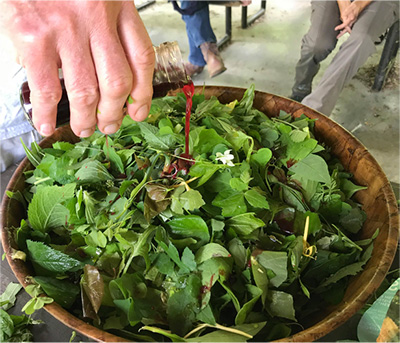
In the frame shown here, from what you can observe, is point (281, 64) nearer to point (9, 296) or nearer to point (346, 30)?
point (346, 30)

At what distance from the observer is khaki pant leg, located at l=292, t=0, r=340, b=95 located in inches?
58.9

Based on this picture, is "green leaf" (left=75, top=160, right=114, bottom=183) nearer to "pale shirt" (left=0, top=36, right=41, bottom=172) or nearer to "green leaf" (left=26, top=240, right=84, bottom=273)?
"green leaf" (left=26, top=240, right=84, bottom=273)

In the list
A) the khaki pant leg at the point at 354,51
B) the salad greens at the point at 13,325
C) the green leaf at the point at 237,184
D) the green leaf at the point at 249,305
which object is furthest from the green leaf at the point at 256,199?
the khaki pant leg at the point at 354,51

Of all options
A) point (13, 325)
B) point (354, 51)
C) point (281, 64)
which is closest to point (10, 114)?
point (13, 325)

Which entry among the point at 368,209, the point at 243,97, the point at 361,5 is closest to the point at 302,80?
the point at 361,5

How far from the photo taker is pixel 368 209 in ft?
1.98

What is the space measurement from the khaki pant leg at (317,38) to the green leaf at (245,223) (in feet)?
4.15

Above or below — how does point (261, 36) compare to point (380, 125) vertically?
above

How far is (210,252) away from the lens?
484 millimetres

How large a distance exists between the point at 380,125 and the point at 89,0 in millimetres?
1495

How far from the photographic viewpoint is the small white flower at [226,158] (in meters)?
0.55

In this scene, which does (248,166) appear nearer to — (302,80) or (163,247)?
(163,247)

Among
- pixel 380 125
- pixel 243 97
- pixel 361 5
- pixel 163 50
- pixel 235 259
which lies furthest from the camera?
pixel 380 125

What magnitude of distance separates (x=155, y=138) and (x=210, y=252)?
227mm
